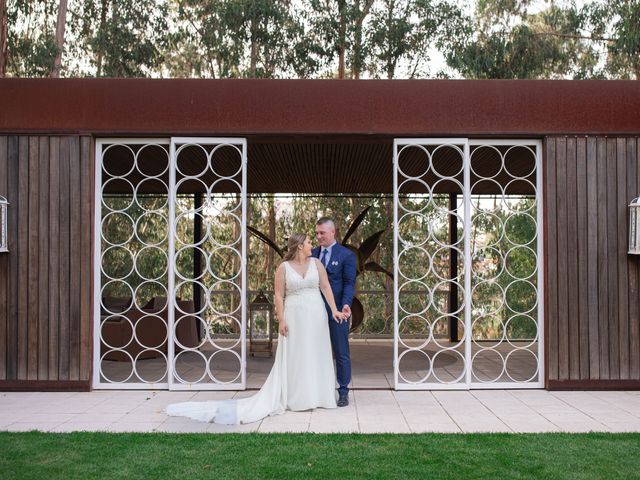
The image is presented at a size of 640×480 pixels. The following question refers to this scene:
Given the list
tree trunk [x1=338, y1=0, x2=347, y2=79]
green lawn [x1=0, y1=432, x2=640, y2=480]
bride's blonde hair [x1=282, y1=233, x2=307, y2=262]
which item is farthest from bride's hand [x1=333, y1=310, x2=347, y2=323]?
tree trunk [x1=338, y1=0, x2=347, y2=79]

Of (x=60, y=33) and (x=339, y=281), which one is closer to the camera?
(x=339, y=281)

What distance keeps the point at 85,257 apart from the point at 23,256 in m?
0.58

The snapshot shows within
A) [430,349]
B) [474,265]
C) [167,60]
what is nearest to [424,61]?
[474,265]

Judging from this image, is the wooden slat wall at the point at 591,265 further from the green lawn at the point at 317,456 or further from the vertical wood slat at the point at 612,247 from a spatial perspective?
the green lawn at the point at 317,456

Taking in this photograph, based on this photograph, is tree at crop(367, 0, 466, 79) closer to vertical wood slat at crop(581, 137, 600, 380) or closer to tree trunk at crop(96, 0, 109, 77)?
tree trunk at crop(96, 0, 109, 77)

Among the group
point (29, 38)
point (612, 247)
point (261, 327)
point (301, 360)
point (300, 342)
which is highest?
Answer: point (29, 38)

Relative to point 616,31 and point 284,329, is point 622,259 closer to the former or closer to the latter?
point 284,329

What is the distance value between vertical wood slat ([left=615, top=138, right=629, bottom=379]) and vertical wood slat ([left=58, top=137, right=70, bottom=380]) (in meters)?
5.10

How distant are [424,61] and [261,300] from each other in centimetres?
1009

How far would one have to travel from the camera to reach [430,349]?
10.2 m

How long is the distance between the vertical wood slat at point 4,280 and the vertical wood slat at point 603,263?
216 inches

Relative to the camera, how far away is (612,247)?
6789mm

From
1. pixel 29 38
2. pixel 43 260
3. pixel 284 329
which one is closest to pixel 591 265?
pixel 284 329

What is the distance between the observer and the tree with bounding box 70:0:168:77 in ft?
55.1
